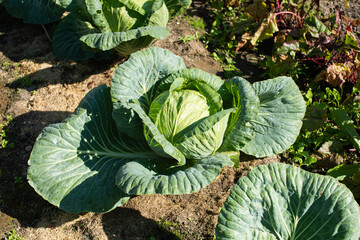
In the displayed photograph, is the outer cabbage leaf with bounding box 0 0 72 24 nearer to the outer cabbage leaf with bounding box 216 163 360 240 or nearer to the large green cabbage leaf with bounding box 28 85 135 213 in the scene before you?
the large green cabbage leaf with bounding box 28 85 135 213

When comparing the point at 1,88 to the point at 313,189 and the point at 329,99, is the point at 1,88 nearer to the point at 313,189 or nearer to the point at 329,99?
the point at 313,189

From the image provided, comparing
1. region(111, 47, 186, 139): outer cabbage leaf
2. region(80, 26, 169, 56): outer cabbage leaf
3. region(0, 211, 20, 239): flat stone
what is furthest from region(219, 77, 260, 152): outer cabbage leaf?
region(0, 211, 20, 239): flat stone

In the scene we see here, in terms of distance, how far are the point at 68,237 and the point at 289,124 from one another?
100 inches

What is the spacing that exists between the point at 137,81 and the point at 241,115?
44.9 inches

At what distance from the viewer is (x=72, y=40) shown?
505 cm

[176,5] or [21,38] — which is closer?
[176,5]

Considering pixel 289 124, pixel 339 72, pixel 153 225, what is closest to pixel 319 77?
pixel 339 72

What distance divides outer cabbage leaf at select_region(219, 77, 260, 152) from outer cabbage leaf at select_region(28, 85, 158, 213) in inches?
33.5

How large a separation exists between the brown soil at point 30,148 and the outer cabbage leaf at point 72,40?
6.3 inches

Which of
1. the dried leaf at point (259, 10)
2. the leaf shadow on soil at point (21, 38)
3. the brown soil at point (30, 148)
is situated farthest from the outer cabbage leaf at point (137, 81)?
the leaf shadow on soil at point (21, 38)

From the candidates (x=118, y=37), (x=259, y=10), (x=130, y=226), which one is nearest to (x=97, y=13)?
(x=118, y=37)

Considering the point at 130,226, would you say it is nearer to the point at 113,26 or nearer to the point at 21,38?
the point at 113,26

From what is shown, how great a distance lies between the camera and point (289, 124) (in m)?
3.68

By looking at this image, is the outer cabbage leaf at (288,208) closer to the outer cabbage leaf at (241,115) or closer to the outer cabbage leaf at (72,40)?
the outer cabbage leaf at (241,115)
